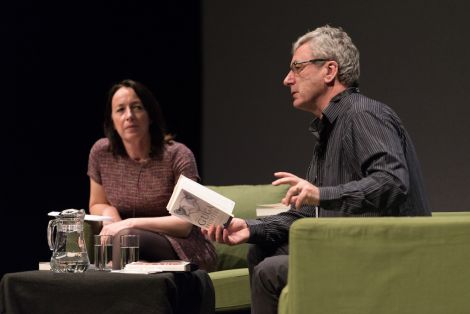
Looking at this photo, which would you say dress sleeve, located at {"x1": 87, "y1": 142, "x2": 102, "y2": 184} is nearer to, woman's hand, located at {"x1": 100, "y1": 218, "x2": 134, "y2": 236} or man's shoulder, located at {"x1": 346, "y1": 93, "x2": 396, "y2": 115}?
woman's hand, located at {"x1": 100, "y1": 218, "x2": 134, "y2": 236}

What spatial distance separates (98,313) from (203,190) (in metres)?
0.58

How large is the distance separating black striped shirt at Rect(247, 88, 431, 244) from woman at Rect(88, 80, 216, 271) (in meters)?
1.05

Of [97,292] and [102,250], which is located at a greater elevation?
[102,250]

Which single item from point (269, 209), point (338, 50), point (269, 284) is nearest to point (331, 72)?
point (338, 50)

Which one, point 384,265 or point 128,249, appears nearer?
point 384,265

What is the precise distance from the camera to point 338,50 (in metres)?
3.01

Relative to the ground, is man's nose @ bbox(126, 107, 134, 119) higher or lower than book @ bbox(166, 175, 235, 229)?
higher

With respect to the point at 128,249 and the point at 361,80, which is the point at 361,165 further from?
the point at 361,80

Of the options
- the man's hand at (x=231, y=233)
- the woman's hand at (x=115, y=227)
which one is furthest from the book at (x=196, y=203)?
the woman's hand at (x=115, y=227)

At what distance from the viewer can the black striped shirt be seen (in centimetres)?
260

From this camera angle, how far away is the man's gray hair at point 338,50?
3.00m

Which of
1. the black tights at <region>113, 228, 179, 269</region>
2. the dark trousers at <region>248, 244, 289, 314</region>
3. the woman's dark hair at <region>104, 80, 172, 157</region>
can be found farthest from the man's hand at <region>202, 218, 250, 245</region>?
the woman's dark hair at <region>104, 80, 172, 157</region>

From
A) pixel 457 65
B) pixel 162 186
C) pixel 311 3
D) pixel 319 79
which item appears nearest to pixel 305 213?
pixel 319 79

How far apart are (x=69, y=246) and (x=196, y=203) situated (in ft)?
2.03
